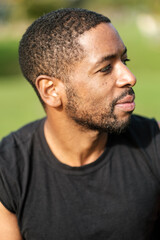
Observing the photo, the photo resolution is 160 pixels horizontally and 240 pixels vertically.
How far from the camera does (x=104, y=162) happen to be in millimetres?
2902

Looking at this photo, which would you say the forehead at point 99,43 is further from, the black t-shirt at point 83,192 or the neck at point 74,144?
the black t-shirt at point 83,192

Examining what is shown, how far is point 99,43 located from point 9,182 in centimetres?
112

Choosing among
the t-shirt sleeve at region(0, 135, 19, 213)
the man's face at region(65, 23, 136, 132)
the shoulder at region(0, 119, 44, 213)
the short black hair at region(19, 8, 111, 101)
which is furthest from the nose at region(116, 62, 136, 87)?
the t-shirt sleeve at region(0, 135, 19, 213)

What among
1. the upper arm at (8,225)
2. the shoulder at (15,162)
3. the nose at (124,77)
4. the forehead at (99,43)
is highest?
the forehead at (99,43)

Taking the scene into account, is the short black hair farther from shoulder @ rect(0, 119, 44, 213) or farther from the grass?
the grass

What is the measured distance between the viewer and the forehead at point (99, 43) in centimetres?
268

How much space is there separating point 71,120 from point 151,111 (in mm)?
9252

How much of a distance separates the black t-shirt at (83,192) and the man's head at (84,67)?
313 millimetres

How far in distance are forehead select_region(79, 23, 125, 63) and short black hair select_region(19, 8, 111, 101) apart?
0.04 m

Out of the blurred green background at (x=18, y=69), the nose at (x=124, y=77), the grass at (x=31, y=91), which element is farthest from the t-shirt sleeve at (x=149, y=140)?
the blurred green background at (x=18, y=69)

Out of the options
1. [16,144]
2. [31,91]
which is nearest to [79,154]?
[16,144]

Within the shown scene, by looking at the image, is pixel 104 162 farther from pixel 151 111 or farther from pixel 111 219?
pixel 151 111

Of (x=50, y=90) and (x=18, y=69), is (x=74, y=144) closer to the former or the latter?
(x=50, y=90)

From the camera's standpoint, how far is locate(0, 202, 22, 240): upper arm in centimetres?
265
